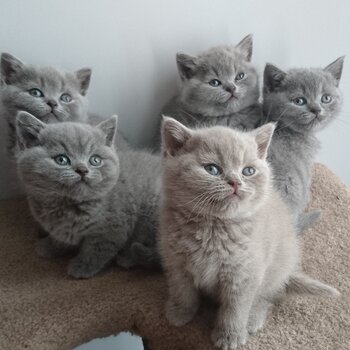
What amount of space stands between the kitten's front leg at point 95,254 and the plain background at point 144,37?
0.49 m

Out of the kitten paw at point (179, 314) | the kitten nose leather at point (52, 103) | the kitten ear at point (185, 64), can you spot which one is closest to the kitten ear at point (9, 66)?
the kitten nose leather at point (52, 103)

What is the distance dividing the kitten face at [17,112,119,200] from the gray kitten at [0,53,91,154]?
144 millimetres

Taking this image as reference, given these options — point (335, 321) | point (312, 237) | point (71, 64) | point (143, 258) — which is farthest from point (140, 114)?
point (335, 321)

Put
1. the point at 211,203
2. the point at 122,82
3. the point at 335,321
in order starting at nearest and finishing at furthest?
1. the point at 211,203
2. the point at 335,321
3. the point at 122,82

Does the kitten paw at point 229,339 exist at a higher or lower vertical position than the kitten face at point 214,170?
lower

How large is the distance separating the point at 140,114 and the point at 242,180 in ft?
2.43

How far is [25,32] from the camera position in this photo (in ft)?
4.24

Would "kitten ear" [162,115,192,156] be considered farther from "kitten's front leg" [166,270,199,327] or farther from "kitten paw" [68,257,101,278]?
"kitten paw" [68,257,101,278]

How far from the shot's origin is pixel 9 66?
1243mm

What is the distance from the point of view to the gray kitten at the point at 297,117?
4.22 feet

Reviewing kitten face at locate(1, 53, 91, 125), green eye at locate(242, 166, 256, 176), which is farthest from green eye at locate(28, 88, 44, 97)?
green eye at locate(242, 166, 256, 176)

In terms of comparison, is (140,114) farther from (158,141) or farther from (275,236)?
(275,236)

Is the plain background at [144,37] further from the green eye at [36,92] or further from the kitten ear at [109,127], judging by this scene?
the kitten ear at [109,127]

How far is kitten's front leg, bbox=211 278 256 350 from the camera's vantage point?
91 centimetres
